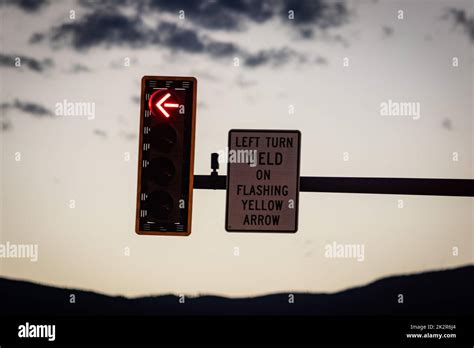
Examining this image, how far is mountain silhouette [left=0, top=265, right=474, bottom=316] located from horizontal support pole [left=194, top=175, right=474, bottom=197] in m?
106

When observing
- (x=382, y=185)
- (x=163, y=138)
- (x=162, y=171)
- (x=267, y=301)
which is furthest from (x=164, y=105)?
(x=267, y=301)

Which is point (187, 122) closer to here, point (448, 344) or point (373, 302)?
point (448, 344)

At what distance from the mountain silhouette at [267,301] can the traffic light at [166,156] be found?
107 meters

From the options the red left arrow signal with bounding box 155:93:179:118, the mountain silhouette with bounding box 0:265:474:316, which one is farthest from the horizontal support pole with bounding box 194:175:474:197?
the mountain silhouette with bounding box 0:265:474:316

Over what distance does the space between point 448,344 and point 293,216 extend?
2726 millimetres

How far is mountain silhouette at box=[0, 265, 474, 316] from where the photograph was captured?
399 ft

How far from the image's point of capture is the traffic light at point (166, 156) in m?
6.52

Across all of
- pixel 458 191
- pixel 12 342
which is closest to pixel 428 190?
pixel 458 191

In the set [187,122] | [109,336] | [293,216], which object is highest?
[187,122]

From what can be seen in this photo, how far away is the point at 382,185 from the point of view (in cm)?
734

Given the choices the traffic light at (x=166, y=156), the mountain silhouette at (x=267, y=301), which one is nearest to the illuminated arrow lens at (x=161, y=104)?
the traffic light at (x=166, y=156)

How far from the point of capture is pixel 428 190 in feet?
24.3

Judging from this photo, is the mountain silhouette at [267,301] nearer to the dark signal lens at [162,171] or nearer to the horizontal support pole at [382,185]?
the horizontal support pole at [382,185]

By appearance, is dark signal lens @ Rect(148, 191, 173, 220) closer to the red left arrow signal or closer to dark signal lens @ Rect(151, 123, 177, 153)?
dark signal lens @ Rect(151, 123, 177, 153)
